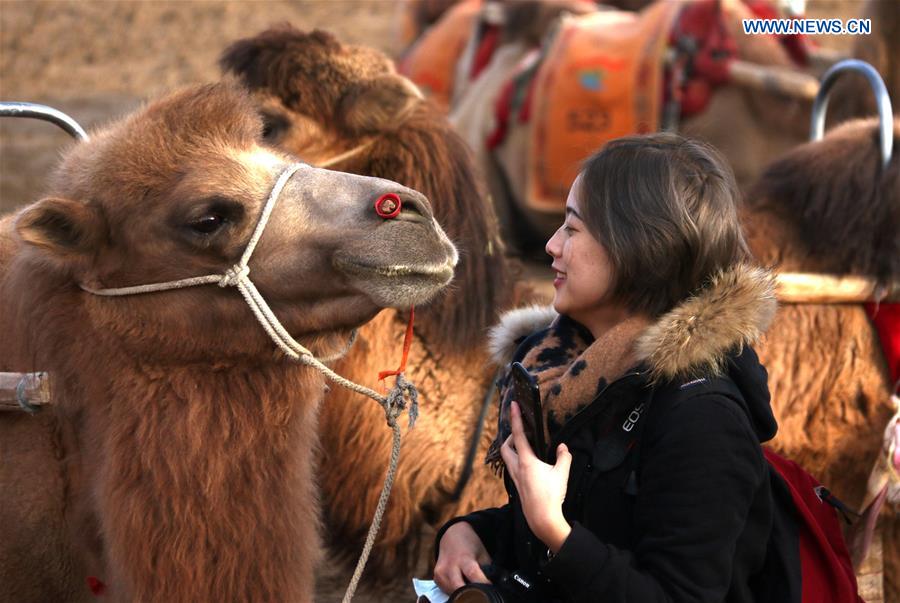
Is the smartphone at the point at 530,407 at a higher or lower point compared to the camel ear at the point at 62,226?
lower

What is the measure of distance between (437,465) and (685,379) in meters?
1.41

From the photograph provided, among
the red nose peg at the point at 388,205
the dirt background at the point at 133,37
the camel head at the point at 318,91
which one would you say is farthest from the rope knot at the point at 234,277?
the dirt background at the point at 133,37

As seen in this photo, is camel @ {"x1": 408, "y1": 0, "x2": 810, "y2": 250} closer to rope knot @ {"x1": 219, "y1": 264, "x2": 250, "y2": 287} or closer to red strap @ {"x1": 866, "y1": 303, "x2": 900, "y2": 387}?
red strap @ {"x1": 866, "y1": 303, "x2": 900, "y2": 387}

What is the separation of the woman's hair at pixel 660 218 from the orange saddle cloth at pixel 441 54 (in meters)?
6.54

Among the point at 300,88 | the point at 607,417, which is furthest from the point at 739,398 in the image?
the point at 300,88

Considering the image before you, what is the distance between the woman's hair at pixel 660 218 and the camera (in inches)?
79.4

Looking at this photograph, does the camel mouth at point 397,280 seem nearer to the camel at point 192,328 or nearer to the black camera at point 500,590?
the camel at point 192,328

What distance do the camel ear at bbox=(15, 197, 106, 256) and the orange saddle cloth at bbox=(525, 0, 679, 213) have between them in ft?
14.2

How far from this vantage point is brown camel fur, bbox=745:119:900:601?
336 centimetres

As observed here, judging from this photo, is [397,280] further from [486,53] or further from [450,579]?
[486,53]

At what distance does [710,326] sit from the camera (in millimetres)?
1969

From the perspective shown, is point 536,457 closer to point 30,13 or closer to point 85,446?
point 85,446

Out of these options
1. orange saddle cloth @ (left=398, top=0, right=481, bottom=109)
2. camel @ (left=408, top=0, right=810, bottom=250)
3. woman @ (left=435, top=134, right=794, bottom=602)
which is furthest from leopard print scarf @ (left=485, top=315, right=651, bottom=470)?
orange saddle cloth @ (left=398, top=0, right=481, bottom=109)

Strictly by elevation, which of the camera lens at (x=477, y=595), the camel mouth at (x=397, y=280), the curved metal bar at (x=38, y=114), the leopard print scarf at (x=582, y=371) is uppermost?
the curved metal bar at (x=38, y=114)
